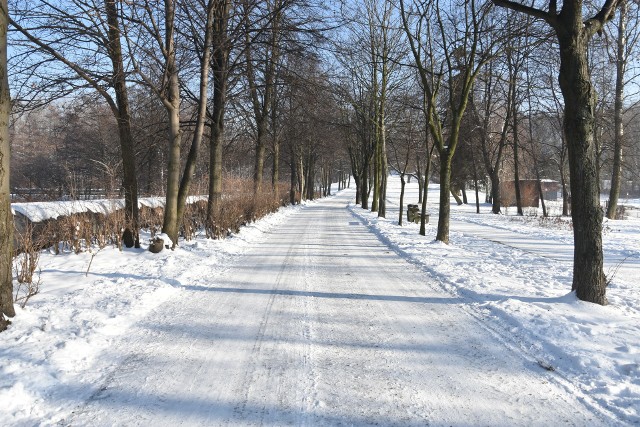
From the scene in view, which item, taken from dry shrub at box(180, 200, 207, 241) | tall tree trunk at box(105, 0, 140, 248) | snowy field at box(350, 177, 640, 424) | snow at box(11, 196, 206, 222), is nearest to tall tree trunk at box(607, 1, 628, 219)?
snowy field at box(350, 177, 640, 424)

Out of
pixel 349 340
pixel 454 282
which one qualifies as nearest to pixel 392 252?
pixel 454 282

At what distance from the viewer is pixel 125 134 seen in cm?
964

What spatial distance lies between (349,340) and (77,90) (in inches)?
336

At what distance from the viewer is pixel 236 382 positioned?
11.1 ft

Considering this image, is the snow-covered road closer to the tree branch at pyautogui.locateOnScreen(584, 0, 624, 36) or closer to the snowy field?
the snowy field

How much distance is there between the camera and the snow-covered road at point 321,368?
2.93 meters

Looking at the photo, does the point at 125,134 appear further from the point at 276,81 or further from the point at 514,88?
the point at 514,88

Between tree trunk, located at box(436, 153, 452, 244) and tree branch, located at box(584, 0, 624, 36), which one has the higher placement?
tree branch, located at box(584, 0, 624, 36)

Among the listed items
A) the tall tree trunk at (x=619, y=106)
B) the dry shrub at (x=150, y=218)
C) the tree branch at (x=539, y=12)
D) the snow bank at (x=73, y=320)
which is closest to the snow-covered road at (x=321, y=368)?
the snow bank at (x=73, y=320)

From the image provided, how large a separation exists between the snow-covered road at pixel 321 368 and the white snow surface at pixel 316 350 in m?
0.02

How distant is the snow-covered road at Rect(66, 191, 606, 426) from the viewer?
2.93 metres

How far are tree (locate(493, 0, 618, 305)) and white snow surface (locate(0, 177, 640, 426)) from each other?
402 millimetres

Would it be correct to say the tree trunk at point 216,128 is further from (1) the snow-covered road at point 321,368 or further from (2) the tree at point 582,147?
(2) the tree at point 582,147

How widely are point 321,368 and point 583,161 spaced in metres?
4.35
